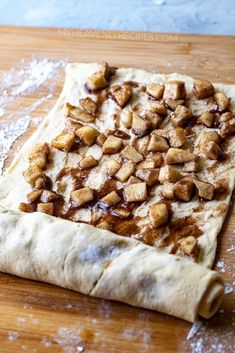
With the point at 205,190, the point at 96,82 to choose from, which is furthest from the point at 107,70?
the point at 205,190

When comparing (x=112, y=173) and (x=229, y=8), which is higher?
(x=229, y=8)

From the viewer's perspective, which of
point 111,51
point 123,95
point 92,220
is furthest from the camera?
point 111,51

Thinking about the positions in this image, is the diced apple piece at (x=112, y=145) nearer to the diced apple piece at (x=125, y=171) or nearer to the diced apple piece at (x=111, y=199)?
the diced apple piece at (x=125, y=171)

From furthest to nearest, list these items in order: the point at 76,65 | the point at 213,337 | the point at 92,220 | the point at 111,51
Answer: the point at 111,51, the point at 76,65, the point at 92,220, the point at 213,337

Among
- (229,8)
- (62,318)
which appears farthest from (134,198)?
(229,8)

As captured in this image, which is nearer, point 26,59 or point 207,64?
point 207,64

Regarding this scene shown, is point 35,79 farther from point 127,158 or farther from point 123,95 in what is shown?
point 127,158

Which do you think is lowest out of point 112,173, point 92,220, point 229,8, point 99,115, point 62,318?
point 62,318
